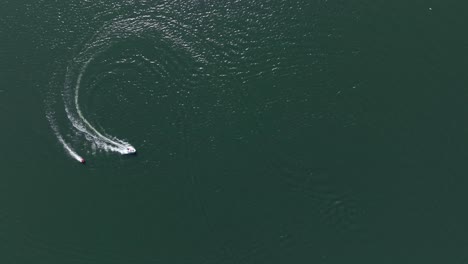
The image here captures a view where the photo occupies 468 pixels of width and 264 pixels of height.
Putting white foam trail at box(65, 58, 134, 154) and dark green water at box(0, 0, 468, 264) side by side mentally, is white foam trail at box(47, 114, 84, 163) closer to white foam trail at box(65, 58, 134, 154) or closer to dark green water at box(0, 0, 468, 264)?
dark green water at box(0, 0, 468, 264)

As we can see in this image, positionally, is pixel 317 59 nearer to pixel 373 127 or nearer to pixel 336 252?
pixel 373 127

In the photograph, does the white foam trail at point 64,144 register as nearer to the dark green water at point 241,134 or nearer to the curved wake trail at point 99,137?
the dark green water at point 241,134

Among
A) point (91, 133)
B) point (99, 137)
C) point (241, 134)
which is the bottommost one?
point (241, 134)

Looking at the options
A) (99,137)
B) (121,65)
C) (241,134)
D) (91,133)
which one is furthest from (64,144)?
(241,134)

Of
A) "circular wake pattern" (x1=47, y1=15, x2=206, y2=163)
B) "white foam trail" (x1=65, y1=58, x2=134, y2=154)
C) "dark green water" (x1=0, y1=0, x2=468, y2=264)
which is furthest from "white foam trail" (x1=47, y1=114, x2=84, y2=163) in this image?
"white foam trail" (x1=65, y1=58, x2=134, y2=154)

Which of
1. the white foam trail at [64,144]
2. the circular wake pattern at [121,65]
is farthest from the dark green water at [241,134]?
the white foam trail at [64,144]

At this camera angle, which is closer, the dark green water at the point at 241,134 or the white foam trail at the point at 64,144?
the dark green water at the point at 241,134

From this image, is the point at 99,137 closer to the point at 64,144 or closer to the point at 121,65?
the point at 64,144

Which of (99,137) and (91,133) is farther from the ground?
(91,133)

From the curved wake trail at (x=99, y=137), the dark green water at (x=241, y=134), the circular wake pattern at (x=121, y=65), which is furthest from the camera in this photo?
the circular wake pattern at (x=121, y=65)
